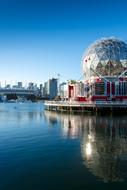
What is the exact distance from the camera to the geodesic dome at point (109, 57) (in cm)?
9162

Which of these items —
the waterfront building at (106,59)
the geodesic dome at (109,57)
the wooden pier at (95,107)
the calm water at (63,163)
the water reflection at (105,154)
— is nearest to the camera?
the calm water at (63,163)

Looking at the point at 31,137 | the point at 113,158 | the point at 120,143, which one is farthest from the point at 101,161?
the point at 31,137

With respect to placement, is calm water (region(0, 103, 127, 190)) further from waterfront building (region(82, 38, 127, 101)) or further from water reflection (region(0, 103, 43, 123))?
waterfront building (region(82, 38, 127, 101))

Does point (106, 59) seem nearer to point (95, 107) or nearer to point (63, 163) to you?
point (95, 107)

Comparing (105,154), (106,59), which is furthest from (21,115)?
(105,154)

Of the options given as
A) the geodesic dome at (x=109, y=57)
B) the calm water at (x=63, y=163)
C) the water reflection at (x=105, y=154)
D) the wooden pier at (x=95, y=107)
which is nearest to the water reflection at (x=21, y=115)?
the wooden pier at (x=95, y=107)

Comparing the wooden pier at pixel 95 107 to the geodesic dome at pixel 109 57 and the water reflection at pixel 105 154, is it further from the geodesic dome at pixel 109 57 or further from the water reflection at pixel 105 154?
the water reflection at pixel 105 154

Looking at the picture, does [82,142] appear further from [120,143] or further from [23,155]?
[23,155]

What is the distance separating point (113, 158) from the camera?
862 inches

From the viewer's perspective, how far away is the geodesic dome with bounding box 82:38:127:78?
301ft

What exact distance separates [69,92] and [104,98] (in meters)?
18.0

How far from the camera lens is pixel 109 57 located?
9162cm

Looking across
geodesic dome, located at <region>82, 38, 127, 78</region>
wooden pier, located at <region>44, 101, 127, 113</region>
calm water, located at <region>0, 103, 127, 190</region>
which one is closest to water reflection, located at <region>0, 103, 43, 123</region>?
wooden pier, located at <region>44, 101, 127, 113</region>

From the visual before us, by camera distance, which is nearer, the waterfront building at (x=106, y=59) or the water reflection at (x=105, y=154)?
the water reflection at (x=105, y=154)
